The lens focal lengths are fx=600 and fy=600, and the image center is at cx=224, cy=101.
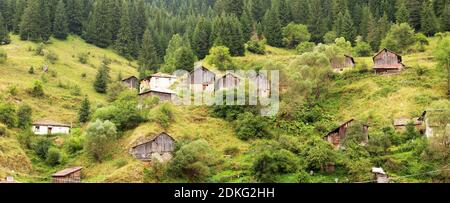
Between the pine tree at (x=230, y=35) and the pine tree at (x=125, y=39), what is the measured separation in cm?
2286

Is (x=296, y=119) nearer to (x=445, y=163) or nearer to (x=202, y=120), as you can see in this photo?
(x=202, y=120)

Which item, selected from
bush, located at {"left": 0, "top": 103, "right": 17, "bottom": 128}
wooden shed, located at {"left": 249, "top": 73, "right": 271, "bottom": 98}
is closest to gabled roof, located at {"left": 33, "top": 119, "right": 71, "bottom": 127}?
bush, located at {"left": 0, "top": 103, "right": 17, "bottom": 128}

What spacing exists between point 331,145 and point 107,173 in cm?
1904

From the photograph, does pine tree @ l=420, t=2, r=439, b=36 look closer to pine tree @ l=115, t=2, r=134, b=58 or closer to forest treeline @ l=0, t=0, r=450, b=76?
forest treeline @ l=0, t=0, r=450, b=76

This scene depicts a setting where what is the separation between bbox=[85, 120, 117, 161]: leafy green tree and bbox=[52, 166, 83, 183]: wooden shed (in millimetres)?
2765

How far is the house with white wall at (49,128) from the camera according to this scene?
5978cm

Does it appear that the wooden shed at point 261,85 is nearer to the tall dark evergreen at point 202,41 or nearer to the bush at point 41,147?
the bush at point 41,147

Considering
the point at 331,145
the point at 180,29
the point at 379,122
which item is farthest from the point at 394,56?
the point at 180,29

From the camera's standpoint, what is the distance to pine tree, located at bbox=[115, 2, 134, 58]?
108375mm

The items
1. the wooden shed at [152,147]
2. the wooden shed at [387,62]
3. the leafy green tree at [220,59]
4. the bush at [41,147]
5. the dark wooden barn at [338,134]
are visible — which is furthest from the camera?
the leafy green tree at [220,59]

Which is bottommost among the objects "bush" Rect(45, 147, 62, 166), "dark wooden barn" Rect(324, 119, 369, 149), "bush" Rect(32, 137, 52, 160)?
"bush" Rect(45, 147, 62, 166)

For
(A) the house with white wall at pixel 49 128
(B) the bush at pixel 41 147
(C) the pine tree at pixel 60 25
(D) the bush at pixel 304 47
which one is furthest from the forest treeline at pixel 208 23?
(B) the bush at pixel 41 147

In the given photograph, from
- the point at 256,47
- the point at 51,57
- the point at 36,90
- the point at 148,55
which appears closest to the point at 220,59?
the point at 256,47

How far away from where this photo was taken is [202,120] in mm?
59969
